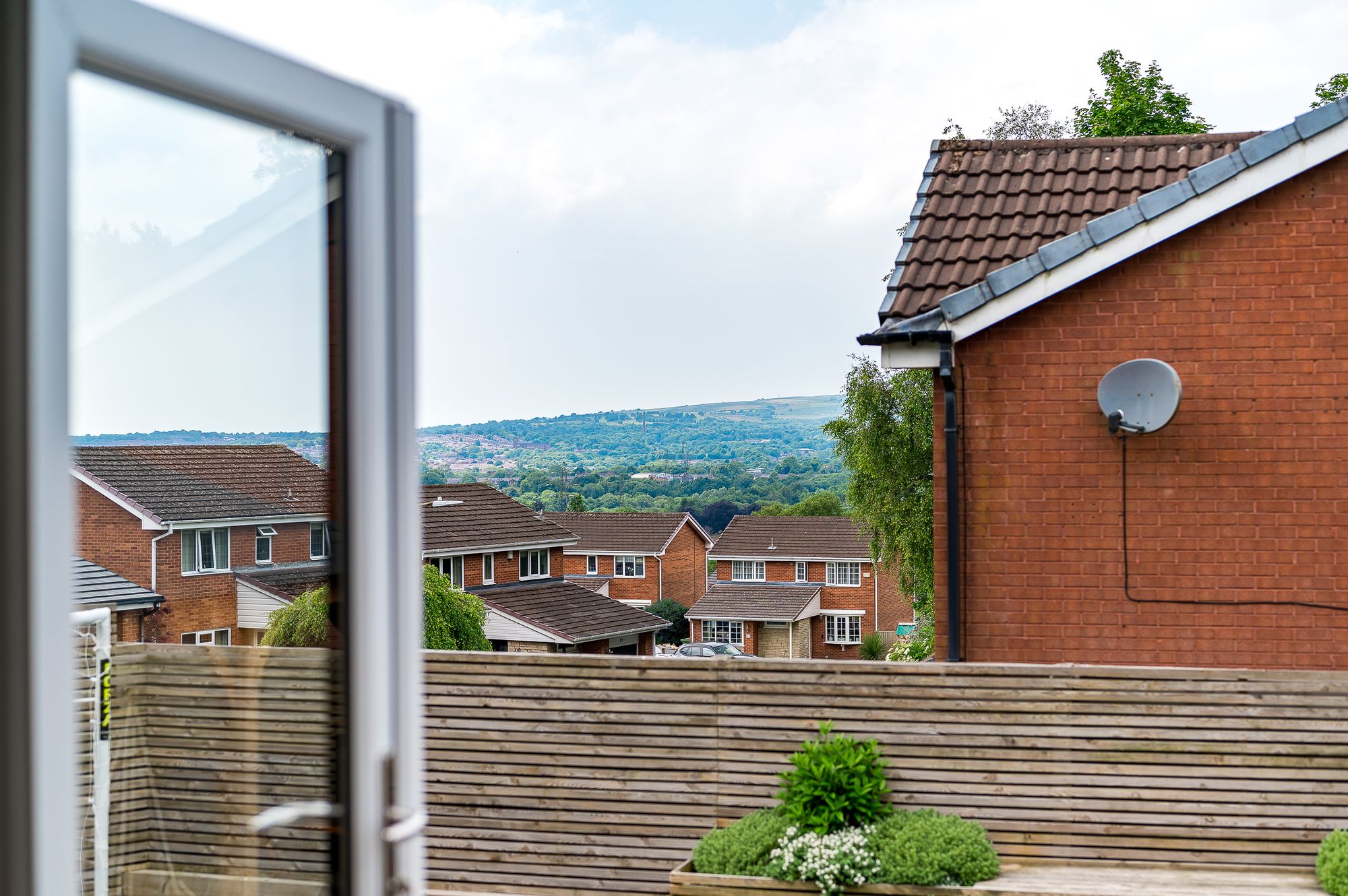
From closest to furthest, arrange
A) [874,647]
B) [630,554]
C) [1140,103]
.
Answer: [1140,103] < [874,647] < [630,554]

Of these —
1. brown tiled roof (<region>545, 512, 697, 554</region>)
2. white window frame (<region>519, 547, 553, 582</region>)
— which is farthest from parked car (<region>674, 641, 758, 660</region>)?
white window frame (<region>519, 547, 553, 582</region>)

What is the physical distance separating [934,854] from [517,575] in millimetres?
22005

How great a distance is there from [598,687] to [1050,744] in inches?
Result: 91.8

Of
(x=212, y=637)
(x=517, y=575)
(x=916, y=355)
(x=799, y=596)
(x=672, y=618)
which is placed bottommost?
(x=672, y=618)

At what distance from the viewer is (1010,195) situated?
288 inches

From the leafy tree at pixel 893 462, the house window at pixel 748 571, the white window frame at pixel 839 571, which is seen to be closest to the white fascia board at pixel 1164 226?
the leafy tree at pixel 893 462

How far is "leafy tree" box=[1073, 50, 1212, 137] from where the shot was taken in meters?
17.5

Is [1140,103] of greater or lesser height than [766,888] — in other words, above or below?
above

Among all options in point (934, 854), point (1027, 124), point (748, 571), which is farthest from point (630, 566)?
point (934, 854)

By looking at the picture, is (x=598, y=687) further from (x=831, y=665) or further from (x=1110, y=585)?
(x=1110, y=585)

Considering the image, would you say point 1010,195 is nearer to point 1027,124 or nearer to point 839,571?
point 1027,124

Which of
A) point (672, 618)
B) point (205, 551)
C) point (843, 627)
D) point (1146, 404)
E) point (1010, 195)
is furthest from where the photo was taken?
point (672, 618)

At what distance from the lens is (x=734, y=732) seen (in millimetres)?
5918

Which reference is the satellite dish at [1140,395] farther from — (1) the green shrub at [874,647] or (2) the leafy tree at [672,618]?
(2) the leafy tree at [672,618]
